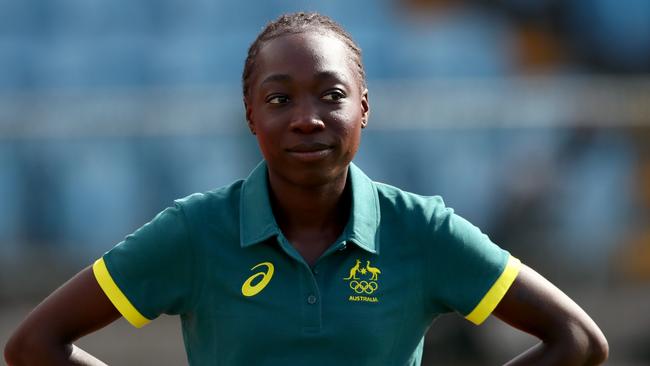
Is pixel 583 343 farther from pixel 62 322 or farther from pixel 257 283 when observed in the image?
pixel 62 322

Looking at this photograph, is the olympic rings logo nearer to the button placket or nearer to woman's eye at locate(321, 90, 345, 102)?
the button placket

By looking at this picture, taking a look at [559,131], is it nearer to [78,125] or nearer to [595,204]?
[595,204]

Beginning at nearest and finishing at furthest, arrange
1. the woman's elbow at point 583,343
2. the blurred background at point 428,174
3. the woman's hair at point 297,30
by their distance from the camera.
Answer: the woman's hair at point 297,30 < the woman's elbow at point 583,343 < the blurred background at point 428,174

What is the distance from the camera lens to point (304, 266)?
2738 millimetres

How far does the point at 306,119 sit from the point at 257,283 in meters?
0.37

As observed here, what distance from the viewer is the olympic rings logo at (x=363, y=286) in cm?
274

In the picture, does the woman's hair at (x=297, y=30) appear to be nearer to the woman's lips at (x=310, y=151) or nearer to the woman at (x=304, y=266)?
the woman at (x=304, y=266)

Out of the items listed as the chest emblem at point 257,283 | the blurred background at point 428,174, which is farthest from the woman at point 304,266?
the blurred background at point 428,174

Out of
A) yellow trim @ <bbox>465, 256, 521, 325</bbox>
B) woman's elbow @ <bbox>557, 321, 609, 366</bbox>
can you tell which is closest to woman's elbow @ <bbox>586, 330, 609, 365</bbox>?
woman's elbow @ <bbox>557, 321, 609, 366</bbox>

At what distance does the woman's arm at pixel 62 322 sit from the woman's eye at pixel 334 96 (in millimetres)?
640

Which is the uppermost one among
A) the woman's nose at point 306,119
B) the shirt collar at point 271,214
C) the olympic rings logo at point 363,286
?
the woman's nose at point 306,119

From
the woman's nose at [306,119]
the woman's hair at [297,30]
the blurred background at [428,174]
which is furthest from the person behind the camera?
the blurred background at [428,174]

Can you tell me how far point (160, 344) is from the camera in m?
7.41

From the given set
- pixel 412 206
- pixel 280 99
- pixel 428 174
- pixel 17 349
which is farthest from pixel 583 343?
pixel 428 174
